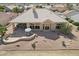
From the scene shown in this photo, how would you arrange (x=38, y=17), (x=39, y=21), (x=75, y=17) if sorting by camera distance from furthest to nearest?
1. (x=75, y=17)
2. (x=38, y=17)
3. (x=39, y=21)

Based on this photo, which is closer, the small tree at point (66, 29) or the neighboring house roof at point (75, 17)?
the small tree at point (66, 29)

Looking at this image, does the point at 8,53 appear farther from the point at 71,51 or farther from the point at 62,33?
the point at 62,33

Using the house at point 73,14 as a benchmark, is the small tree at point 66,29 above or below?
below

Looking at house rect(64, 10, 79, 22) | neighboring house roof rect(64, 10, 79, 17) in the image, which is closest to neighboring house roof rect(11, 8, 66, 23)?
neighboring house roof rect(64, 10, 79, 17)

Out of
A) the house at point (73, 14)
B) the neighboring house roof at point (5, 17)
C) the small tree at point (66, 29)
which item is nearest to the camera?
the small tree at point (66, 29)

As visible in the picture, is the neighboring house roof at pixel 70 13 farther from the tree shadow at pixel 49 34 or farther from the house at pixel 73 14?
the tree shadow at pixel 49 34

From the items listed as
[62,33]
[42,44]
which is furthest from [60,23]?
[42,44]

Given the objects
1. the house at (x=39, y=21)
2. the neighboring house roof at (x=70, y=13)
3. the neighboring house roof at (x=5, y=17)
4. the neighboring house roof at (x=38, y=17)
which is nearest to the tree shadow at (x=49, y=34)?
the house at (x=39, y=21)

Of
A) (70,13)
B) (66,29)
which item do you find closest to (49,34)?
(66,29)

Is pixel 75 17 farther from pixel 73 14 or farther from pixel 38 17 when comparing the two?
pixel 38 17
